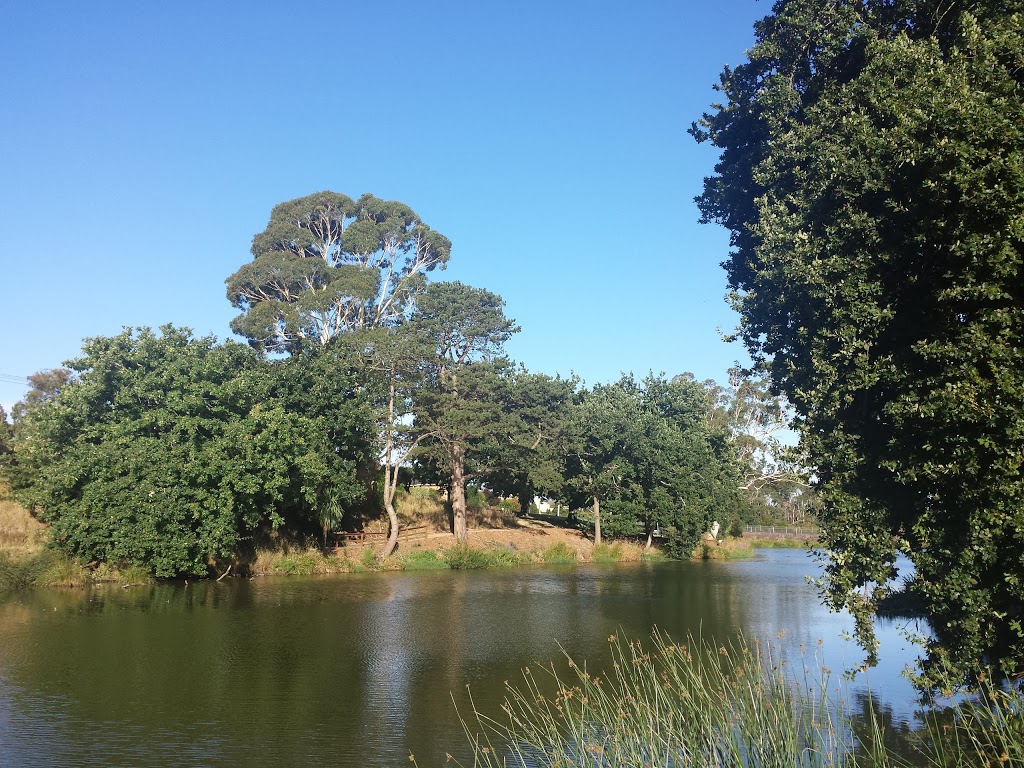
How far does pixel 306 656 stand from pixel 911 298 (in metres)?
13.7

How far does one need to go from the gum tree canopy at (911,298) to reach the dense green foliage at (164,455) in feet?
63.5

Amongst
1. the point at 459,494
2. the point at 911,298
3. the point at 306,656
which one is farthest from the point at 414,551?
the point at 911,298

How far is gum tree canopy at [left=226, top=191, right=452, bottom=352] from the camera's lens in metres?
44.0

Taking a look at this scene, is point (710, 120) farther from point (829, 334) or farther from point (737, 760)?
point (737, 760)

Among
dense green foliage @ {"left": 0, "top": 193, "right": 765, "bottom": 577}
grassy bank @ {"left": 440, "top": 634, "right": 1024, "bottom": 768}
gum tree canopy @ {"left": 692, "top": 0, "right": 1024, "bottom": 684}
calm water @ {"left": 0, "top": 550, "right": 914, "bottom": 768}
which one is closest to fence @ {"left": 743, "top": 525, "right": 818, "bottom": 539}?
dense green foliage @ {"left": 0, "top": 193, "right": 765, "bottom": 577}

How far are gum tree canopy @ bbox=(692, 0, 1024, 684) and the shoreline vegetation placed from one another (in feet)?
78.3

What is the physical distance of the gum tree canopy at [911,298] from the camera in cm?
891

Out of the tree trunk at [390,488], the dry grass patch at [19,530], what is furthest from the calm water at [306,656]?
the tree trunk at [390,488]

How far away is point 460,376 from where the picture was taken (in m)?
38.8

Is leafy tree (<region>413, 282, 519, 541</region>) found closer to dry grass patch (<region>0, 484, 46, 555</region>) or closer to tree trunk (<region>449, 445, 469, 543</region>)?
tree trunk (<region>449, 445, 469, 543</region>)

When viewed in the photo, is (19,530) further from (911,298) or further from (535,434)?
(911,298)

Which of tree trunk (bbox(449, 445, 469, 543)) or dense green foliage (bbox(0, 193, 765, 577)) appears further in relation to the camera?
tree trunk (bbox(449, 445, 469, 543))

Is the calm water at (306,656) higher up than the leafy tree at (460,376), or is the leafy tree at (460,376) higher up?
the leafy tree at (460,376)

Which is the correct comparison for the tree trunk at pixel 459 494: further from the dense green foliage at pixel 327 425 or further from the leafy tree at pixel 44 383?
the leafy tree at pixel 44 383
